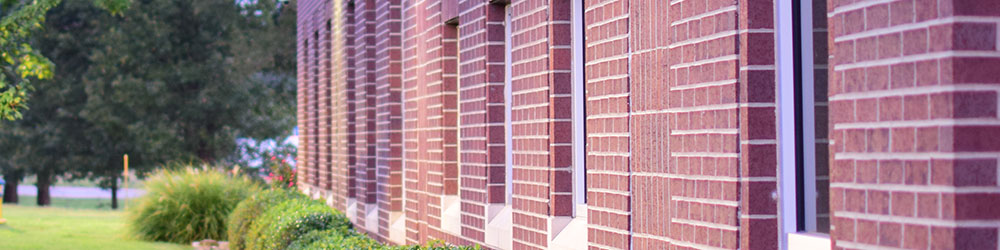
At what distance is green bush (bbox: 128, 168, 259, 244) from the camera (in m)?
20.4

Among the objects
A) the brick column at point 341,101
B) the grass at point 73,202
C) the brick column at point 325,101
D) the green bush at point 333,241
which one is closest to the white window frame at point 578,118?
the green bush at point 333,241

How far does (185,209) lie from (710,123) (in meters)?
17.2

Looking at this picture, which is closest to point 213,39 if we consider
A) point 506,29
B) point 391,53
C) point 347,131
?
point 347,131

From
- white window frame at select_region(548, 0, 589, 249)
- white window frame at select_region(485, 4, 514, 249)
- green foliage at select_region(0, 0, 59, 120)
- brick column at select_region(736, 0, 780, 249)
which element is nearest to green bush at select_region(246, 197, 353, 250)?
white window frame at select_region(485, 4, 514, 249)

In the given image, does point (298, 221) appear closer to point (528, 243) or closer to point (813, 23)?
point (528, 243)

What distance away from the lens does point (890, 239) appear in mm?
3543

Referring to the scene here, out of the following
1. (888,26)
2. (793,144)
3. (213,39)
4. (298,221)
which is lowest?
(298,221)

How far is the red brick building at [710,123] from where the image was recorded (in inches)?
131

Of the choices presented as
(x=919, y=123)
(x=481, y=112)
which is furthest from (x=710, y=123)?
(x=481, y=112)

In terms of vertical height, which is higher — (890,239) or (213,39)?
(213,39)

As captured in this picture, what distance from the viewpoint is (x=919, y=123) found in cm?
341

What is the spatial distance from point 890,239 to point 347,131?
12701 mm

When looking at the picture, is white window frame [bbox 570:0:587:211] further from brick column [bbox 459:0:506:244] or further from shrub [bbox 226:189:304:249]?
shrub [bbox 226:189:304:249]

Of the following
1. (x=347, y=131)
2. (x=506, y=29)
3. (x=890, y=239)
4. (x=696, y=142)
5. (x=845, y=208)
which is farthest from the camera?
(x=347, y=131)
